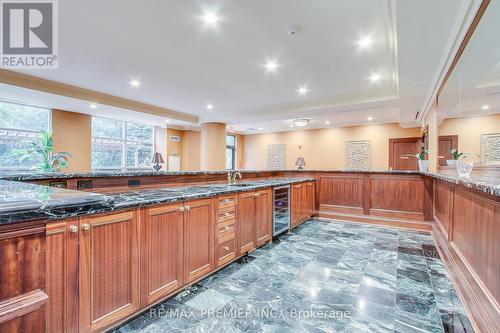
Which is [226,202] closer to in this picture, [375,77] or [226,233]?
[226,233]

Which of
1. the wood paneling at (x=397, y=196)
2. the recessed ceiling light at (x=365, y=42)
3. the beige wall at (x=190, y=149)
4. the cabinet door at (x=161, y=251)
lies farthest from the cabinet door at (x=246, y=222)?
the beige wall at (x=190, y=149)

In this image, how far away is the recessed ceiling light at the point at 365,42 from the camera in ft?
9.30

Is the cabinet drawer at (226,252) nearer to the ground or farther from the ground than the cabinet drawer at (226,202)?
nearer to the ground

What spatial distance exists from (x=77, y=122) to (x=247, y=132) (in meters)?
6.33

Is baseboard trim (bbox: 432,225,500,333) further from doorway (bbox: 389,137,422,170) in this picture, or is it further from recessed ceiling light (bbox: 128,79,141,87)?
doorway (bbox: 389,137,422,170)

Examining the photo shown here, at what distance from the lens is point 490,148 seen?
10.5 feet

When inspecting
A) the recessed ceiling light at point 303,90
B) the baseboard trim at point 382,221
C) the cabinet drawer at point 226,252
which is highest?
the recessed ceiling light at point 303,90

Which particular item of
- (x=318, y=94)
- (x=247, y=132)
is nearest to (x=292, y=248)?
(x=318, y=94)

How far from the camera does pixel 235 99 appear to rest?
5637mm

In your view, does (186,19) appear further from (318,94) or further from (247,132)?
(247,132)

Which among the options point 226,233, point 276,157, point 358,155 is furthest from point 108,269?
point 276,157

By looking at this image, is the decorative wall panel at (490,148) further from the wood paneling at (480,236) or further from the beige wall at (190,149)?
the beige wall at (190,149)

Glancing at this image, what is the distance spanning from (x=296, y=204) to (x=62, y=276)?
3522mm

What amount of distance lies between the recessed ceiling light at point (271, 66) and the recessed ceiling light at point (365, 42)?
1.16m
